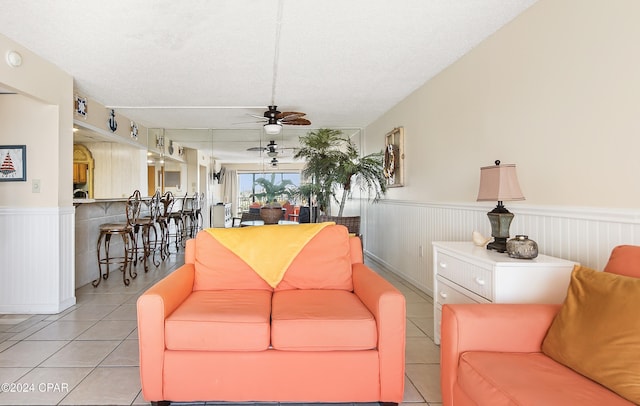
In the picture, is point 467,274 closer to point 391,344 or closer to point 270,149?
point 391,344

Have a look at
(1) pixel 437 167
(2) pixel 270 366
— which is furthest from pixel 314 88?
(2) pixel 270 366

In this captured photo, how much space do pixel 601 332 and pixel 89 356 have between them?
9.29 ft

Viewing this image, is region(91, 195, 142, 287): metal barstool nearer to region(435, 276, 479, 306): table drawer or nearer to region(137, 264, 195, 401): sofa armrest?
region(137, 264, 195, 401): sofa armrest

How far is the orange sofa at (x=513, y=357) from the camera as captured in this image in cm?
118

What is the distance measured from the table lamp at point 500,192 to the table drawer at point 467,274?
0.24 m

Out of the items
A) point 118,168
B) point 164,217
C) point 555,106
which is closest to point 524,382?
point 555,106

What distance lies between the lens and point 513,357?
57.3 inches

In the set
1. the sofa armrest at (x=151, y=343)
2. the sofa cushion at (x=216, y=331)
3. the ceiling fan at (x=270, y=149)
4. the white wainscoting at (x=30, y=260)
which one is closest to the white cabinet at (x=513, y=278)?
the sofa cushion at (x=216, y=331)

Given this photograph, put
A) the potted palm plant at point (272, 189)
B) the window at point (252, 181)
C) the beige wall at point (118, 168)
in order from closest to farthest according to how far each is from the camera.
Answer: the beige wall at point (118, 168)
the potted palm plant at point (272, 189)
the window at point (252, 181)

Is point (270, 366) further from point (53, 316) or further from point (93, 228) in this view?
point (93, 228)

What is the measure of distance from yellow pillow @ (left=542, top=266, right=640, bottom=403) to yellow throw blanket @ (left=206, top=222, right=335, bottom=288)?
58.1 inches

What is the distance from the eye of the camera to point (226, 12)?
8.46 feet

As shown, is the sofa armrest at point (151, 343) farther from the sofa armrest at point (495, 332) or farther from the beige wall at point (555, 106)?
the beige wall at point (555, 106)

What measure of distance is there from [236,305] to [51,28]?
257cm
